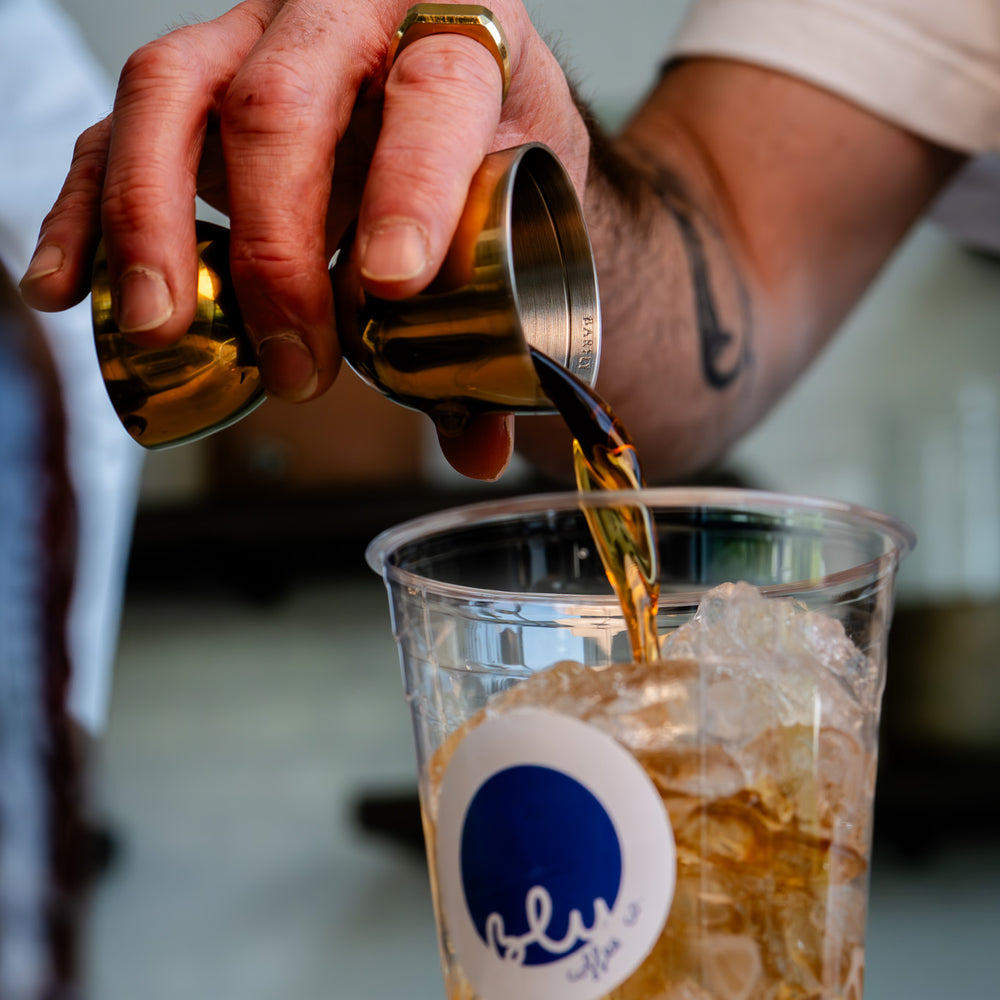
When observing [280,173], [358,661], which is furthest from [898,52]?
[358,661]

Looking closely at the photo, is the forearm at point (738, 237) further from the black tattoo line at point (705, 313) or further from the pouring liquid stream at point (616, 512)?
the pouring liquid stream at point (616, 512)

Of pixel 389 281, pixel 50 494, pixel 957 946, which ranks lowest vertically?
pixel 957 946

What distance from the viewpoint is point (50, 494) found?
1.01m

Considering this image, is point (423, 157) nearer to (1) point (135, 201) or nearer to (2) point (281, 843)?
(1) point (135, 201)

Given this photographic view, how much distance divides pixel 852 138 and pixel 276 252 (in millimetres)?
838

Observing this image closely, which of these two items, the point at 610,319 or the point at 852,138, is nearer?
the point at 610,319

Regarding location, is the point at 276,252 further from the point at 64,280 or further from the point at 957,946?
the point at 957,946

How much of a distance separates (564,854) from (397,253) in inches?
8.9

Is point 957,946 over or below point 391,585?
below

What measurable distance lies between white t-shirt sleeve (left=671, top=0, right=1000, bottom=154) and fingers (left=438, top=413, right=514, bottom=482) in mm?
712

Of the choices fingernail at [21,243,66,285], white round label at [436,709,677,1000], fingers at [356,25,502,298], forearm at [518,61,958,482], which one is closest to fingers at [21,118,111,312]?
fingernail at [21,243,66,285]

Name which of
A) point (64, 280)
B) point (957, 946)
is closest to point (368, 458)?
point (957, 946)

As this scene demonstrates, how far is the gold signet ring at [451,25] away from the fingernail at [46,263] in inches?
7.0

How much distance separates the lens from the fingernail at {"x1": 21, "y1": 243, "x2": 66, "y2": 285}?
48cm
